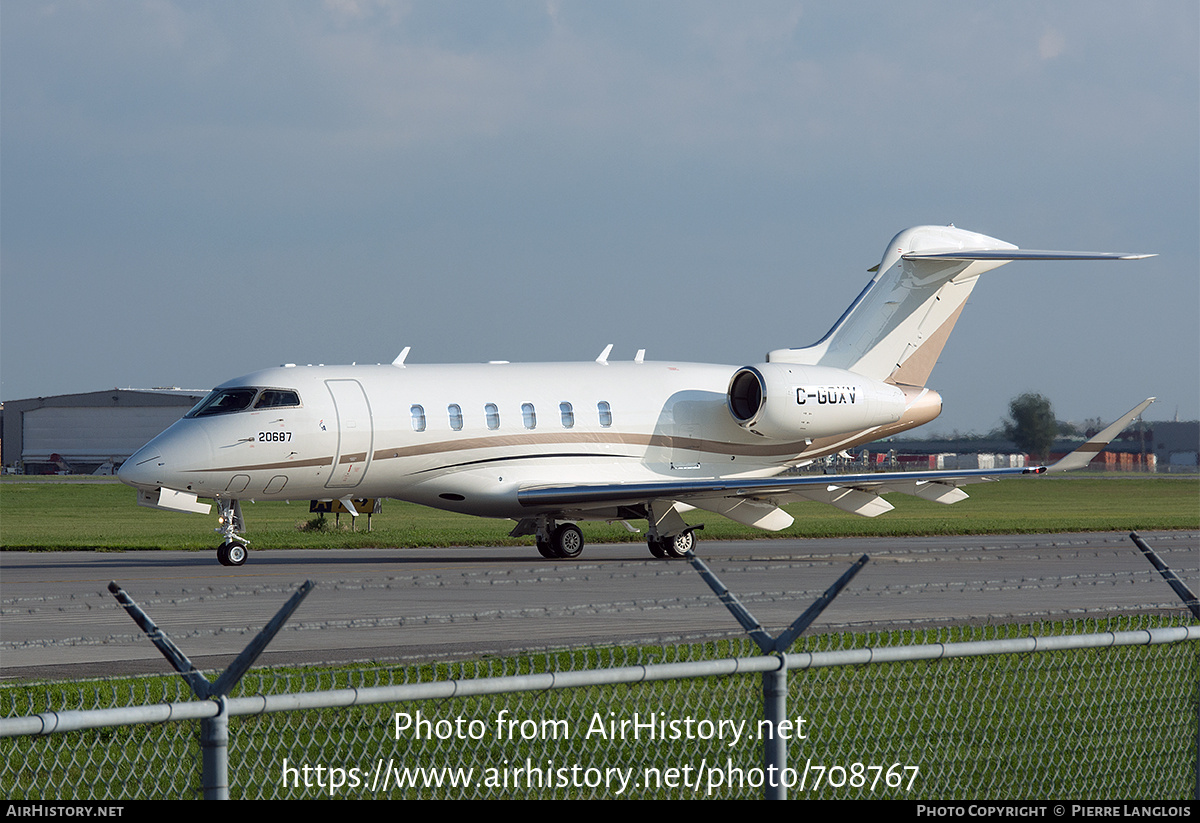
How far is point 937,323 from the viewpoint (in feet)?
99.9

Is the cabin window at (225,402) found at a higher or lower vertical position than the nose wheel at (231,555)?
higher

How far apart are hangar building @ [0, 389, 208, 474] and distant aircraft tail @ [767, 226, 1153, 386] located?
87.4 m

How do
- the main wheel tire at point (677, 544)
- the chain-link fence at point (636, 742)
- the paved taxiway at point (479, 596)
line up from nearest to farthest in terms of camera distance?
1. the chain-link fence at point (636, 742)
2. the paved taxiway at point (479, 596)
3. the main wheel tire at point (677, 544)

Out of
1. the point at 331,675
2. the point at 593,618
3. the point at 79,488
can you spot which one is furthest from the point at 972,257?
the point at 79,488

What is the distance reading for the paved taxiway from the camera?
11062 mm

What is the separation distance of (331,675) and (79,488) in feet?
217

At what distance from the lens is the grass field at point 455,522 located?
30797mm

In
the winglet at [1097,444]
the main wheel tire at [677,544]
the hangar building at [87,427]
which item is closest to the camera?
the winglet at [1097,444]

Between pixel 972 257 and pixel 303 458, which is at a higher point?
pixel 972 257

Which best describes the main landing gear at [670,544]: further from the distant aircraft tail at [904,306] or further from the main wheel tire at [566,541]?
the distant aircraft tail at [904,306]

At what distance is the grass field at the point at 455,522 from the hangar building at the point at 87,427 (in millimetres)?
38145

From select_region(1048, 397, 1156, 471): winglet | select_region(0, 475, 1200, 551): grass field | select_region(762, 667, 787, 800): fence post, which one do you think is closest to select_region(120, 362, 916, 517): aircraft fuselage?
select_region(0, 475, 1200, 551): grass field

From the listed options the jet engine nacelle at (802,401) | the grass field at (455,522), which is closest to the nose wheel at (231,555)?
the grass field at (455,522)

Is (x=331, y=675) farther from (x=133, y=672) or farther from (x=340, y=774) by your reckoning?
(x=340, y=774)
